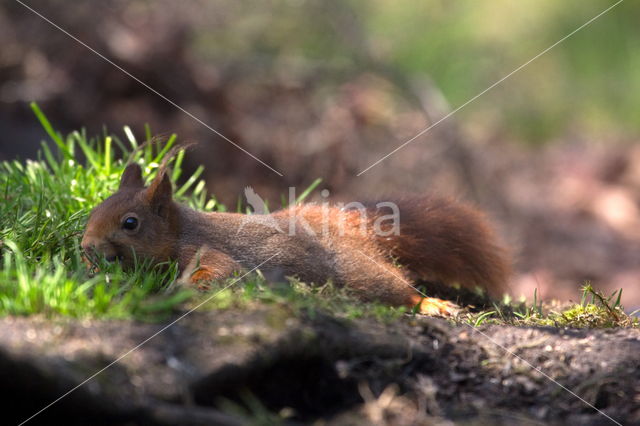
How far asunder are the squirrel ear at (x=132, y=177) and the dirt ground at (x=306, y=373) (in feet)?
4.83

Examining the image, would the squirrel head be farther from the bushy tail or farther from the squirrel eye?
the bushy tail

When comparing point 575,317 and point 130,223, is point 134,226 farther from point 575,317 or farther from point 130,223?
point 575,317

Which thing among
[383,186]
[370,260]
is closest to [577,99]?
[383,186]

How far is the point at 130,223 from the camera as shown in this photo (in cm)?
369

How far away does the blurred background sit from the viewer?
27.3ft

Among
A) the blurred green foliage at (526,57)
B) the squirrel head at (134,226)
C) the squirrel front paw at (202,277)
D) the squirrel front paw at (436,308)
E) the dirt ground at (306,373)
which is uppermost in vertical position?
the blurred green foliage at (526,57)

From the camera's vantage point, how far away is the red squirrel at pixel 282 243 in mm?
3676

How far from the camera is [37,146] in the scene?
25.1 feet

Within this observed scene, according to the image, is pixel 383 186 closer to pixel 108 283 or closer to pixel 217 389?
pixel 108 283

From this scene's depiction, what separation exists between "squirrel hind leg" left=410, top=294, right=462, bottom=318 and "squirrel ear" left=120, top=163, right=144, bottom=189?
153 cm

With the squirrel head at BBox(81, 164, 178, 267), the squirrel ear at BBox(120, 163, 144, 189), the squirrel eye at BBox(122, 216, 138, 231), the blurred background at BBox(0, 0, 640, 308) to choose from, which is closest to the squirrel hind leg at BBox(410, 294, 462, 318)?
the squirrel head at BBox(81, 164, 178, 267)

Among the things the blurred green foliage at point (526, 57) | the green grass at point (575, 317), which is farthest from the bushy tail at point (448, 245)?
the blurred green foliage at point (526, 57)

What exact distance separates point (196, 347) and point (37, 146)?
19.0 feet

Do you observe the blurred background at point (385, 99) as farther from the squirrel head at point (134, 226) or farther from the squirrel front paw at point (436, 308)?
the squirrel front paw at point (436, 308)
